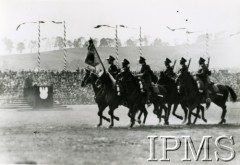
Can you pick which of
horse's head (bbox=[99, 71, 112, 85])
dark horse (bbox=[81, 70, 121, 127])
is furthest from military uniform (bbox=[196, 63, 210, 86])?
horse's head (bbox=[99, 71, 112, 85])

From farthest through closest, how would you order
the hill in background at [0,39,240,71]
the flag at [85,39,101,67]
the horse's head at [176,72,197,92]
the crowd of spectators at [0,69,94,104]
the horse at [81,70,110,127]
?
1. the hill in background at [0,39,240,71]
2. the crowd of spectators at [0,69,94,104]
3. the horse's head at [176,72,197,92]
4. the horse at [81,70,110,127]
5. the flag at [85,39,101,67]

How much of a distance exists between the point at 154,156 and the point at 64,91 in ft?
61.2

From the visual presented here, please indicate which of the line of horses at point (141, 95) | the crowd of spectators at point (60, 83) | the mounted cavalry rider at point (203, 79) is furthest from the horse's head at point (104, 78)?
the crowd of spectators at point (60, 83)

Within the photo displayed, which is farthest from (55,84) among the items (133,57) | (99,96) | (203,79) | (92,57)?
(133,57)

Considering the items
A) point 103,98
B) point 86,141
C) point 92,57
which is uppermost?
point 92,57

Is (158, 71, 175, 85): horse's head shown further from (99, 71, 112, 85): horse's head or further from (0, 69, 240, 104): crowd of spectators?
(0, 69, 240, 104): crowd of spectators

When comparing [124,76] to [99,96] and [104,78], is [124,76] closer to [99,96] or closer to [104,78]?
Result: [104,78]

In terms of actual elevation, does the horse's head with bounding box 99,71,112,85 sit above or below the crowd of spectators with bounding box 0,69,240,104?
above

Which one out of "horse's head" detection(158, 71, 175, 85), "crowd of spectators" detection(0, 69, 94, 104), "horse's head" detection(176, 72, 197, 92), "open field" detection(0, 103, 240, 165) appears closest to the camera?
"open field" detection(0, 103, 240, 165)

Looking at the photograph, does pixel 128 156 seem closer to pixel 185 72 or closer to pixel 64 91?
pixel 185 72

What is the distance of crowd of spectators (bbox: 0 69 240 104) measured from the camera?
27.8m

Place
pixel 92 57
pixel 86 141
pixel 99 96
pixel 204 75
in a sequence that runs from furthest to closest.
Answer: pixel 204 75, pixel 99 96, pixel 92 57, pixel 86 141

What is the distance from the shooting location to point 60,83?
29078 millimetres

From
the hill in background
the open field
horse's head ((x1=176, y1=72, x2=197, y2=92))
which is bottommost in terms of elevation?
the open field
